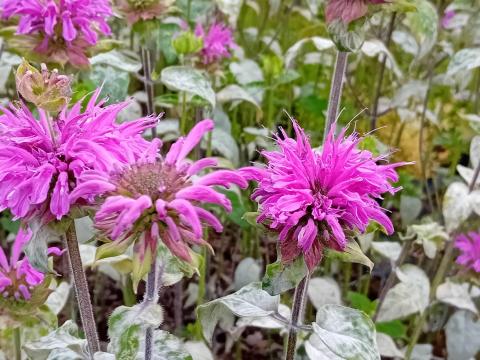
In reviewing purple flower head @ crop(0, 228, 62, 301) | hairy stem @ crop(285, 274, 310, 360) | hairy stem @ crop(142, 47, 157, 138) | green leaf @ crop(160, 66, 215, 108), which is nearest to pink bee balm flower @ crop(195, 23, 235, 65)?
hairy stem @ crop(142, 47, 157, 138)

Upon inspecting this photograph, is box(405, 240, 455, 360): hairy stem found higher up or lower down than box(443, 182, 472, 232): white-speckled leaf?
lower down

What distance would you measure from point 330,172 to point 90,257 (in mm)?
517

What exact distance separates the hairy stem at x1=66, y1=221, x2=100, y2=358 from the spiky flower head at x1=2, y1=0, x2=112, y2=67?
0.46 meters

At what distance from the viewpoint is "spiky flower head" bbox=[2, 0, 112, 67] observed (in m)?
1.10

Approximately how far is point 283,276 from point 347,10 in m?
0.53


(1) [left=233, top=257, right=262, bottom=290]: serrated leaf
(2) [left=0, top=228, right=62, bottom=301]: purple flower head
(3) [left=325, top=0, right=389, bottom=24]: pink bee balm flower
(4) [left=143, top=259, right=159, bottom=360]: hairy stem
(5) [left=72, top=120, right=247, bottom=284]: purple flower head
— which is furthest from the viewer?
(1) [left=233, top=257, right=262, bottom=290]: serrated leaf

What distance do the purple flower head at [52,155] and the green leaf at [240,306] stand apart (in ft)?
0.77

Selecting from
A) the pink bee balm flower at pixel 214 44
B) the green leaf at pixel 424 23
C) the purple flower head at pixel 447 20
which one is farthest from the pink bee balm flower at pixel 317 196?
the purple flower head at pixel 447 20

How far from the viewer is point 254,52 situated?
207cm

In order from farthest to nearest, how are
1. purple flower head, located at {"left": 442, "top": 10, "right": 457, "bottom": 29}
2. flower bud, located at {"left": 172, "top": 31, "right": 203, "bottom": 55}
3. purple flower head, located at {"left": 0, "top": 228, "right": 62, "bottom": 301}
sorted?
purple flower head, located at {"left": 442, "top": 10, "right": 457, "bottom": 29} → flower bud, located at {"left": 172, "top": 31, "right": 203, "bottom": 55} → purple flower head, located at {"left": 0, "top": 228, "right": 62, "bottom": 301}

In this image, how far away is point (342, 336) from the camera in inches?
32.9

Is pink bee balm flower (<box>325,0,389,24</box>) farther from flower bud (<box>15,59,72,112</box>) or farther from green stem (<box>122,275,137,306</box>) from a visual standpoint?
green stem (<box>122,275,137,306</box>)

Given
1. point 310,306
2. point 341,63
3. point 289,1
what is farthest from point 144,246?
point 289,1

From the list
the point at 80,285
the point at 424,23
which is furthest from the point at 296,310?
→ the point at 424,23
